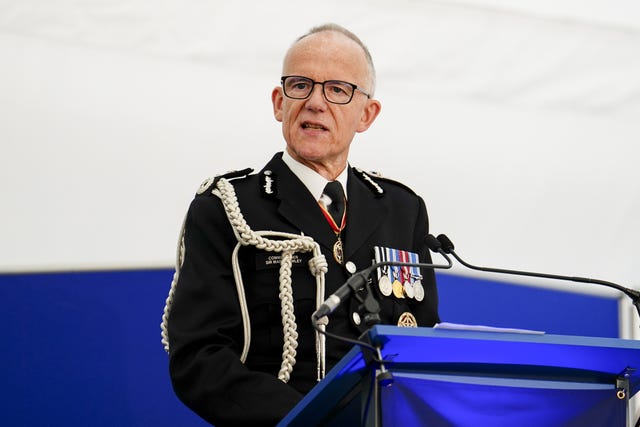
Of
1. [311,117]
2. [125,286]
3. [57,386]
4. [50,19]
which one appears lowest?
[57,386]

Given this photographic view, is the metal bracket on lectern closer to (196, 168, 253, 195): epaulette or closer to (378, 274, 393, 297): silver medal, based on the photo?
(378, 274, 393, 297): silver medal

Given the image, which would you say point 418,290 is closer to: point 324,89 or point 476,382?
point 324,89

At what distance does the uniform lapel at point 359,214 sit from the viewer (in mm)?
2285

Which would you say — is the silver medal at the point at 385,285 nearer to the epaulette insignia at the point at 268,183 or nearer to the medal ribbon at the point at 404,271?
the medal ribbon at the point at 404,271

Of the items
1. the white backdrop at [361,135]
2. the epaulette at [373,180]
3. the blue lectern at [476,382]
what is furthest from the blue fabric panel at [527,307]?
the blue lectern at [476,382]

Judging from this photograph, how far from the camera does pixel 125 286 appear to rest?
2.76 metres

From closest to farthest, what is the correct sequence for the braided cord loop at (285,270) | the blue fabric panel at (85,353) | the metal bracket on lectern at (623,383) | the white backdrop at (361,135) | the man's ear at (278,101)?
the metal bracket on lectern at (623,383)
the braided cord loop at (285,270)
the man's ear at (278,101)
the blue fabric panel at (85,353)
the white backdrop at (361,135)

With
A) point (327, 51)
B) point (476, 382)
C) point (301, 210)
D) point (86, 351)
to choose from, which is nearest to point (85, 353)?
point (86, 351)

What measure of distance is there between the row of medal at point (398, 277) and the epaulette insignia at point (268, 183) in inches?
→ 9.8

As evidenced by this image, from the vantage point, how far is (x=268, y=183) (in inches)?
91.7

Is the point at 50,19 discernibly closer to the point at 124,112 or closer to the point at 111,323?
the point at 124,112

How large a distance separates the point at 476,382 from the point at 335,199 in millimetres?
878

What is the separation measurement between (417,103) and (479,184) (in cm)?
31

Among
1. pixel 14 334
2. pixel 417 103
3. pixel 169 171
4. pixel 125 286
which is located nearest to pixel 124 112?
pixel 169 171
